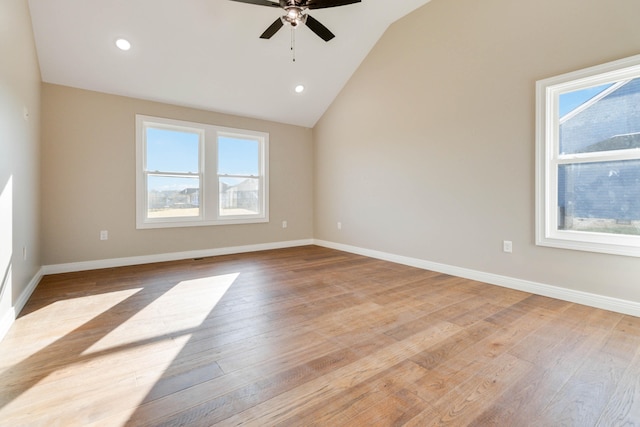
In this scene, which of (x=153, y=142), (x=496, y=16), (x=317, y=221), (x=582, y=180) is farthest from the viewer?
(x=317, y=221)

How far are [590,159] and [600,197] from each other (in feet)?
1.19

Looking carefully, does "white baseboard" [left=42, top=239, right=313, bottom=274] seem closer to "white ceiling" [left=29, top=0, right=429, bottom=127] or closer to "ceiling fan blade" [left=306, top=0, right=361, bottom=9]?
"white ceiling" [left=29, top=0, right=429, bottom=127]

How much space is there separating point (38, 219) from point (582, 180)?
5974 mm

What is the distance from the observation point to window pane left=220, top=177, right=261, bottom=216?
16.9ft

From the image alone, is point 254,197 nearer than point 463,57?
No

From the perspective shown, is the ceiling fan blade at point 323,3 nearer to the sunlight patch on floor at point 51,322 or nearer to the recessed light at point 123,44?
the recessed light at point 123,44

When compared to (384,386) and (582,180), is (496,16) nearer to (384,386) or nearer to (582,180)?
(582,180)

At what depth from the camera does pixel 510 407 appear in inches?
54.6

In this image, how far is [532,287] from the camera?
9.83 ft

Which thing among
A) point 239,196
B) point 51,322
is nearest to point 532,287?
point 51,322

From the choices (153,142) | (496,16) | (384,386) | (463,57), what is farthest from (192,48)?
(384,386)

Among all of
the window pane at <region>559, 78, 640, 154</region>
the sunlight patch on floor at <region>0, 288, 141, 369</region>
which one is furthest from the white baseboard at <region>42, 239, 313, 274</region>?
the window pane at <region>559, 78, 640, 154</region>

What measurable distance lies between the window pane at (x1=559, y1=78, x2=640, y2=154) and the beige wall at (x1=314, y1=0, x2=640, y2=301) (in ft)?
0.87

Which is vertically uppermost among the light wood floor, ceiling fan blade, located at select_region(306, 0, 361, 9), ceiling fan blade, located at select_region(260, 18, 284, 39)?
ceiling fan blade, located at select_region(260, 18, 284, 39)
